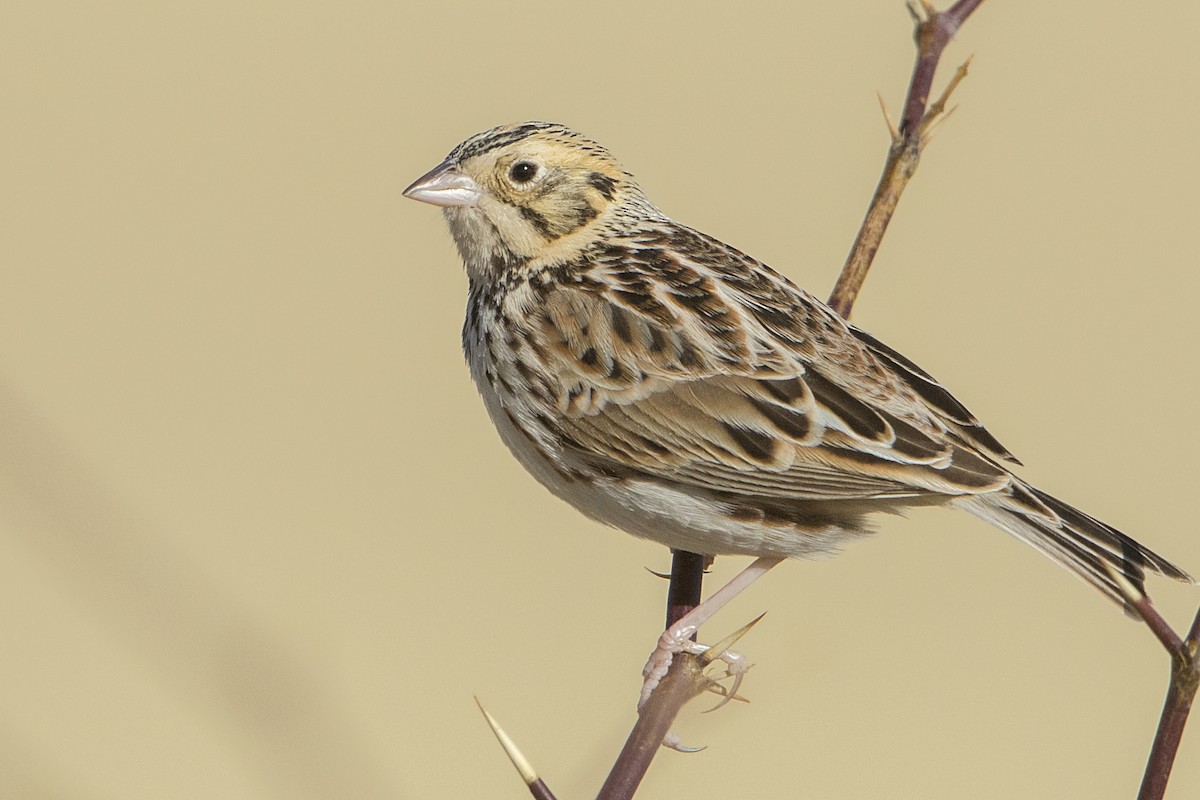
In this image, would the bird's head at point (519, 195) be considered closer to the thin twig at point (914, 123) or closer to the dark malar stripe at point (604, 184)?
the dark malar stripe at point (604, 184)

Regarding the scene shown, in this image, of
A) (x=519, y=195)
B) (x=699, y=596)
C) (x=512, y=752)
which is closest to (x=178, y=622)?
(x=512, y=752)

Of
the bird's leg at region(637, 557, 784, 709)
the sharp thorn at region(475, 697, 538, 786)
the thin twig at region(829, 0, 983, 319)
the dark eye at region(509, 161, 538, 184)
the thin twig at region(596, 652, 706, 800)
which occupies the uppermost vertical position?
the dark eye at region(509, 161, 538, 184)

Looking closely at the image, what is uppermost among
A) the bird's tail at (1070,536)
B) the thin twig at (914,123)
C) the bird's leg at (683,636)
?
the thin twig at (914,123)

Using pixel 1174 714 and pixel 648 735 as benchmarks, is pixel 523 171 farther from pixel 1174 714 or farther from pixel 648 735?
pixel 1174 714

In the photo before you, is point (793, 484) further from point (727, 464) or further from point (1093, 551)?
point (1093, 551)

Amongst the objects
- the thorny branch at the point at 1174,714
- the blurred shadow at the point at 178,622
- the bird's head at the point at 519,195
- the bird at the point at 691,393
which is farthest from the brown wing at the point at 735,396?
the blurred shadow at the point at 178,622

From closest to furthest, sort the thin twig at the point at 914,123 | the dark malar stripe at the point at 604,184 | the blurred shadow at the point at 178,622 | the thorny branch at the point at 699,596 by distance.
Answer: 1. the blurred shadow at the point at 178,622
2. the thorny branch at the point at 699,596
3. the thin twig at the point at 914,123
4. the dark malar stripe at the point at 604,184

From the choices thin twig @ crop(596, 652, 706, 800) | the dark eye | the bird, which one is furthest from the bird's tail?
the dark eye

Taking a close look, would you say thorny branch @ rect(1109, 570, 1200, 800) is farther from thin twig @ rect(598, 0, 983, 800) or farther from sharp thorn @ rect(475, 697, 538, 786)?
sharp thorn @ rect(475, 697, 538, 786)

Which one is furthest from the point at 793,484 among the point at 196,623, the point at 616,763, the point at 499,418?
the point at 196,623
